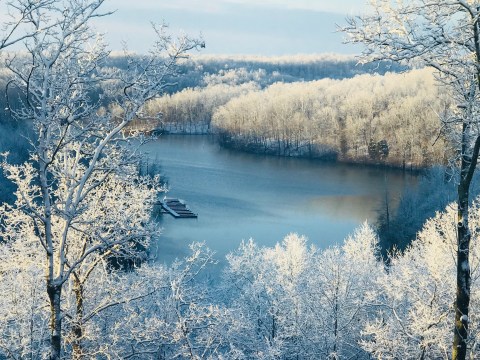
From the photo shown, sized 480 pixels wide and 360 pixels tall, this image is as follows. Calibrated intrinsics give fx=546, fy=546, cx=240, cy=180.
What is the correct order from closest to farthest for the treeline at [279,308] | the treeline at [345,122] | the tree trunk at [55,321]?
the tree trunk at [55,321] → the treeline at [279,308] → the treeline at [345,122]

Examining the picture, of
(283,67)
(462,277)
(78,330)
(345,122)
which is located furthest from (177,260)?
(283,67)

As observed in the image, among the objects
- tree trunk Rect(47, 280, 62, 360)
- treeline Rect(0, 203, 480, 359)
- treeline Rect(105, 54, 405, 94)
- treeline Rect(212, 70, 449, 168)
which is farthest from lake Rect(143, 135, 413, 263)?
treeline Rect(105, 54, 405, 94)

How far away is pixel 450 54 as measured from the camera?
13.0 feet

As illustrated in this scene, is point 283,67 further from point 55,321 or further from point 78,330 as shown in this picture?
point 55,321

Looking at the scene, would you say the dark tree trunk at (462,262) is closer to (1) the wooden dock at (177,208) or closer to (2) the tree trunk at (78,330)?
(2) the tree trunk at (78,330)

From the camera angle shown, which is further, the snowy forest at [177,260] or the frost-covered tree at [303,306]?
the frost-covered tree at [303,306]

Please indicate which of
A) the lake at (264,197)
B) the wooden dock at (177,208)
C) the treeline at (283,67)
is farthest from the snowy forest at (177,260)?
the treeline at (283,67)

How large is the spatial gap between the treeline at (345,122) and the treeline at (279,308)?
79.8 feet

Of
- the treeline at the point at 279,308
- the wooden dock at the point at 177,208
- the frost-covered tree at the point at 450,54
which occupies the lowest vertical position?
the wooden dock at the point at 177,208

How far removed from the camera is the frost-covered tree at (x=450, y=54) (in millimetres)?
3885

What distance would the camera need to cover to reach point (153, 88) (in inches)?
196

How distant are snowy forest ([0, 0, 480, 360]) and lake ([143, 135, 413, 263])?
10.3 ft

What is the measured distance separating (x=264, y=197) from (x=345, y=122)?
67.4ft

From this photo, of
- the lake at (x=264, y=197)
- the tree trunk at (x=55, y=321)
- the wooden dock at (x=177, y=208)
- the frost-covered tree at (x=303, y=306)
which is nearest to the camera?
the tree trunk at (x=55, y=321)
